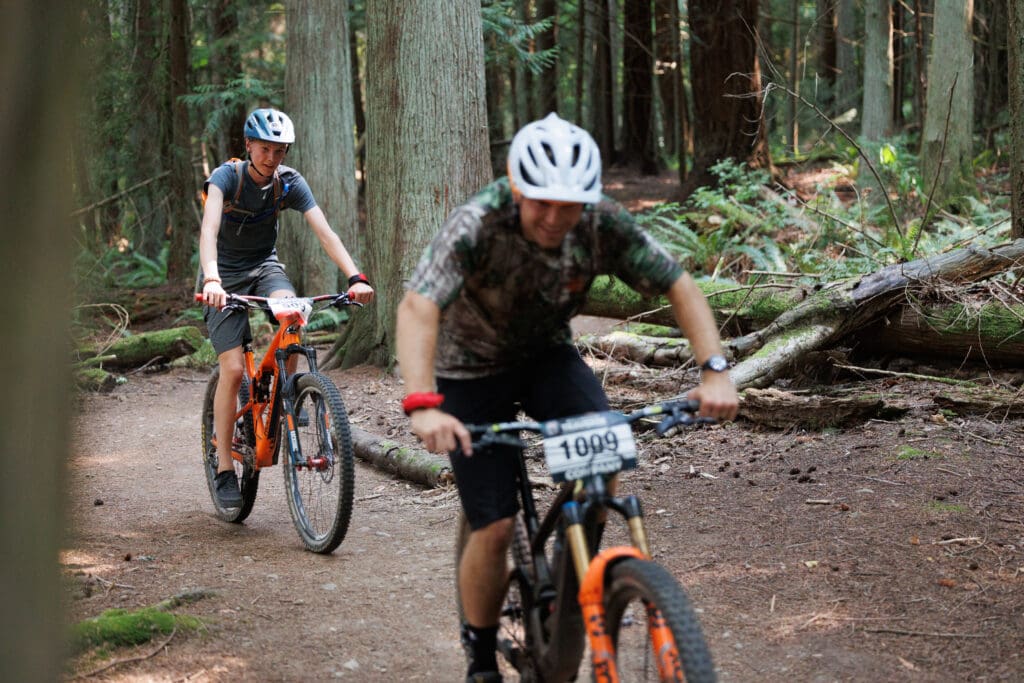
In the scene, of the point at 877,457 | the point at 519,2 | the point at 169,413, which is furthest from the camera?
the point at 519,2

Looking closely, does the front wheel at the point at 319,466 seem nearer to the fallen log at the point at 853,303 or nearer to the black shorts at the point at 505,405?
the black shorts at the point at 505,405

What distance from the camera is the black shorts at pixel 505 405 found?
11.1 feet

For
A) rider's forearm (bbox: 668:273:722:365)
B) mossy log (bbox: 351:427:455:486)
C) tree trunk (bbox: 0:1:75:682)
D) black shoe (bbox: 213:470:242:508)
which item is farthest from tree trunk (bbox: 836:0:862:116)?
tree trunk (bbox: 0:1:75:682)

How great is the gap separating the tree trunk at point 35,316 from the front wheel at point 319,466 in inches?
111

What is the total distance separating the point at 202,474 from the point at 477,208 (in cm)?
555

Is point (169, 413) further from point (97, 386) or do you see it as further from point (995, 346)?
point (995, 346)

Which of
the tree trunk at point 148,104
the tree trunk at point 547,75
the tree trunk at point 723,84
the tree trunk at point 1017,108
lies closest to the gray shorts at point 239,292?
the tree trunk at point 1017,108

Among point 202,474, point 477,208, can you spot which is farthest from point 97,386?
point 477,208

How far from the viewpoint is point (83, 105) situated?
2.62 m

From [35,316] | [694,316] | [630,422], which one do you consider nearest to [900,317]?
[694,316]

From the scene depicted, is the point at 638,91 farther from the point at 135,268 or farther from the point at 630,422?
the point at 630,422

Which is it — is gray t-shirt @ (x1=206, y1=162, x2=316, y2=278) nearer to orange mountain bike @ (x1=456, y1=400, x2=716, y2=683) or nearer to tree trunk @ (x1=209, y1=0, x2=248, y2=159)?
orange mountain bike @ (x1=456, y1=400, x2=716, y2=683)

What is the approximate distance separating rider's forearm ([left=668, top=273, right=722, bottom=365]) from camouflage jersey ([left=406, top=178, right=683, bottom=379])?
4cm

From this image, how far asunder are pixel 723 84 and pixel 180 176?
386 inches
